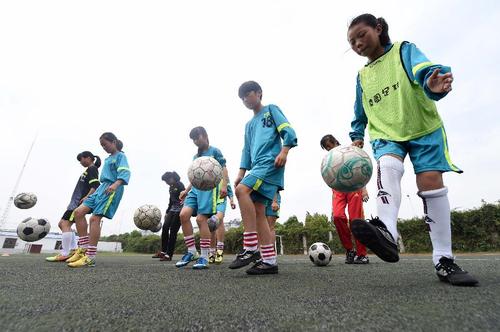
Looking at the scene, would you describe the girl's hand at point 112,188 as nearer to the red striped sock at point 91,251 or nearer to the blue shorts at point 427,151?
the red striped sock at point 91,251

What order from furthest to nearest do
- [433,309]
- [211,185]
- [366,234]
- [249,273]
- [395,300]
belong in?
[211,185], [249,273], [366,234], [395,300], [433,309]

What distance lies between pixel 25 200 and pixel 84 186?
13.2ft

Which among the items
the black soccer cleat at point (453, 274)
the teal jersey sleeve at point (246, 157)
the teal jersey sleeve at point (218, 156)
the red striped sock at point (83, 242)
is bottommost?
the black soccer cleat at point (453, 274)

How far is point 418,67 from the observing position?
81.5 inches

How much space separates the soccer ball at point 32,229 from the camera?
831cm

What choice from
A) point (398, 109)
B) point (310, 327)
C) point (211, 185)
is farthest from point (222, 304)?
point (211, 185)

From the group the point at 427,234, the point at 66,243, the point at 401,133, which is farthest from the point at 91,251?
the point at 427,234

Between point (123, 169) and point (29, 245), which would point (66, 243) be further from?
point (29, 245)

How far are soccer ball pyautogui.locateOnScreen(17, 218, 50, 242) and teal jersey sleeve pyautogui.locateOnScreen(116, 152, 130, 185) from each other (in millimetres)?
5339

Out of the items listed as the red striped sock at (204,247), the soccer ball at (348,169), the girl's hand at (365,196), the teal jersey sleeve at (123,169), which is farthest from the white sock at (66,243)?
the soccer ball at (348,169)

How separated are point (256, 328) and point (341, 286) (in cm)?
113

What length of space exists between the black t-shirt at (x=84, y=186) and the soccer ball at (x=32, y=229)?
11.2 ft

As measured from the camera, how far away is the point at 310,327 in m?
1.02

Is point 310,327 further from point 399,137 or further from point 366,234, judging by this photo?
point 399,137
